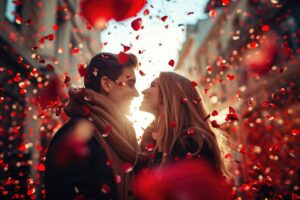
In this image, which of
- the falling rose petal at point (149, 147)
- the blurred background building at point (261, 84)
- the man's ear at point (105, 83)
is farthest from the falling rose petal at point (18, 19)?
the falling rose petal at point (149, 147)

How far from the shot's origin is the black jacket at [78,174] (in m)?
2.66

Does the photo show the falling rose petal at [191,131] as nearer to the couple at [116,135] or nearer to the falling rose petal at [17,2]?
the couple at [116,135]

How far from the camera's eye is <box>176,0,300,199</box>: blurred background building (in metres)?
13.3

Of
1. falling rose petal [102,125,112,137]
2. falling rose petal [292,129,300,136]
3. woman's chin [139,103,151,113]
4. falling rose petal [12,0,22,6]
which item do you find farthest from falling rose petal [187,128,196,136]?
falling rose petal [292,129,300,136]

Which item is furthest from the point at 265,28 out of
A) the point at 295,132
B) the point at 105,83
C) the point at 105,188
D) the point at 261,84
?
the point at 105,188

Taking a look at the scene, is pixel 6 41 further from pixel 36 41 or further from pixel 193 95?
pixel 193 95

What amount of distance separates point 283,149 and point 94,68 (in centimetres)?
1303

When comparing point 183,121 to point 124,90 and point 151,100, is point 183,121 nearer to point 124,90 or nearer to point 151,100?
point 151,100

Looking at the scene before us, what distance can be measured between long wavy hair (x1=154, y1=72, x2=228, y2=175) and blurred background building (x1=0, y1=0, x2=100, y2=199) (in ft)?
17.6

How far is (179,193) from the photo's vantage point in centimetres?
307

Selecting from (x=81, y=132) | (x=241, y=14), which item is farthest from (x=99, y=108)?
(x=241, y=14)

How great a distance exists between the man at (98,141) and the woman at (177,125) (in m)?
0.45

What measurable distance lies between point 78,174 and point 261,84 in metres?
17.5

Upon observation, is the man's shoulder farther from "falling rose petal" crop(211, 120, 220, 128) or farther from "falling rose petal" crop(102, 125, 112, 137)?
"falling rose petal" crop(211, 120, 220, 128)
